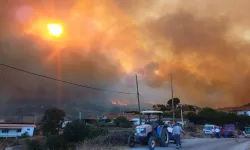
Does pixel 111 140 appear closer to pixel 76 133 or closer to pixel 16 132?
pixel 76 133

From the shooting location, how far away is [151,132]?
63.1 ft

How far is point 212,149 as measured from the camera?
19016mm

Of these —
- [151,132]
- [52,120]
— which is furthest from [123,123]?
[151,132]

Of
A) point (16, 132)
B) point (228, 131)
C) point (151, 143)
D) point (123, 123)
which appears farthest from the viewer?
point (16, 132)

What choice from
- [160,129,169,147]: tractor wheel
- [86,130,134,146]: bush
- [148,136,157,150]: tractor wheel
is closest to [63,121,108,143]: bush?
[86,130,134,146]: bush

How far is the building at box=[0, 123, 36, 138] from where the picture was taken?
67.0 metres

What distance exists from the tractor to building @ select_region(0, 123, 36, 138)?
54.4m

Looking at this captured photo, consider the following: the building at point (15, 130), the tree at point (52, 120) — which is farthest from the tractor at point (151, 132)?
the building at point (15, 130)

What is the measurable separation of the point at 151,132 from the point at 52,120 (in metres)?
37.3

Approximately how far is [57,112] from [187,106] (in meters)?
84.3

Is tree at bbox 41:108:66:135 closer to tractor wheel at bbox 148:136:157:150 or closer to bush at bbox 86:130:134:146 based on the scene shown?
Answer: bush at bbox 86:130:134:146

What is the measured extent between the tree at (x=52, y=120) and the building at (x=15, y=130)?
54.3 feet

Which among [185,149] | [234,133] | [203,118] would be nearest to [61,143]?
[185,149]

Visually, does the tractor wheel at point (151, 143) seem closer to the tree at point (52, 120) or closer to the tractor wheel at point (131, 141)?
the tractor wheel at point (131, 141)
